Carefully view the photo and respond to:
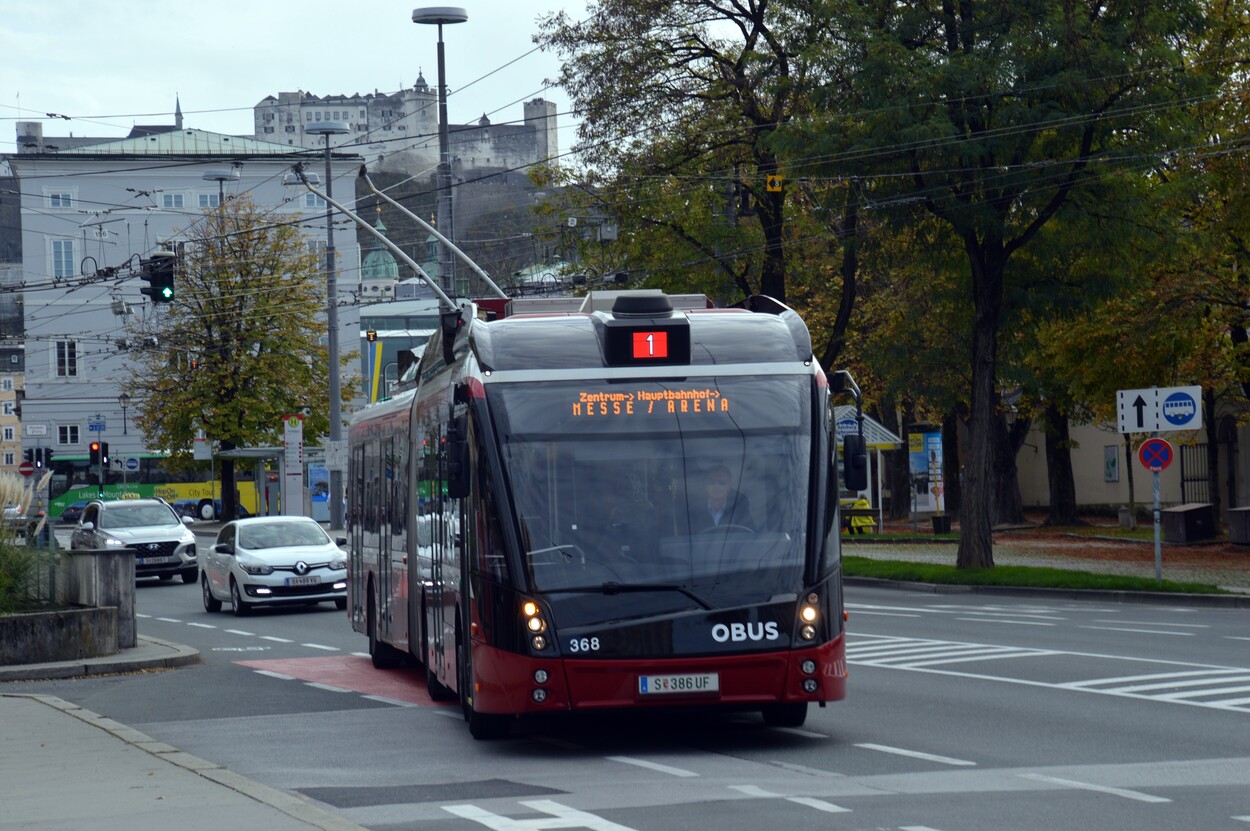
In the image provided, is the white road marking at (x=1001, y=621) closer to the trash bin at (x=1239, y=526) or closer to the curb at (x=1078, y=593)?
the curb at (x=1078, y=593)

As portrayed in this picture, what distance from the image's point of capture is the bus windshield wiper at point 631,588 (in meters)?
11.6

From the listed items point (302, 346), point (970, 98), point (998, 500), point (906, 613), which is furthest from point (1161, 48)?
point (302, 346)

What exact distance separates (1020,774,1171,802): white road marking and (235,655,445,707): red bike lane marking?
262 inches

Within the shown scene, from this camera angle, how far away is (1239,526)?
130 ft

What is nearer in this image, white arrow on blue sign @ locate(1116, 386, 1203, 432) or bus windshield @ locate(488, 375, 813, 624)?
bus windshield @ locate(488, 375, 813, 624)

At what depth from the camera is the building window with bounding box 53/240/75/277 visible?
3590 inches

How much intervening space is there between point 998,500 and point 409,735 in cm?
4629

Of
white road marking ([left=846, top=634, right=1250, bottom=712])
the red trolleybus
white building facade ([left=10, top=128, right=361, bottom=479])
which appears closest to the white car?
white road marking ([left=846, top=634, right=1250, bottom=712])

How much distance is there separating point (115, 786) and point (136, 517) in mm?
28732

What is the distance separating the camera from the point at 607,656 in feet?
37.8

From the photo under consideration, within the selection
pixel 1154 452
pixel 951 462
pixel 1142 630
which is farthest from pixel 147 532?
pixel 951 462

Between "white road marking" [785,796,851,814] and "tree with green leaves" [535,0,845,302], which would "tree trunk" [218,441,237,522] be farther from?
"white road marking" [785,796,851,814]

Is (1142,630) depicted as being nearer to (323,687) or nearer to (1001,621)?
(1001,621)

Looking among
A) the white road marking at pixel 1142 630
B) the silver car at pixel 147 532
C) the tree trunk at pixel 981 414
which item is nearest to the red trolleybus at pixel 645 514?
the white road marking at pixel 1142 630
